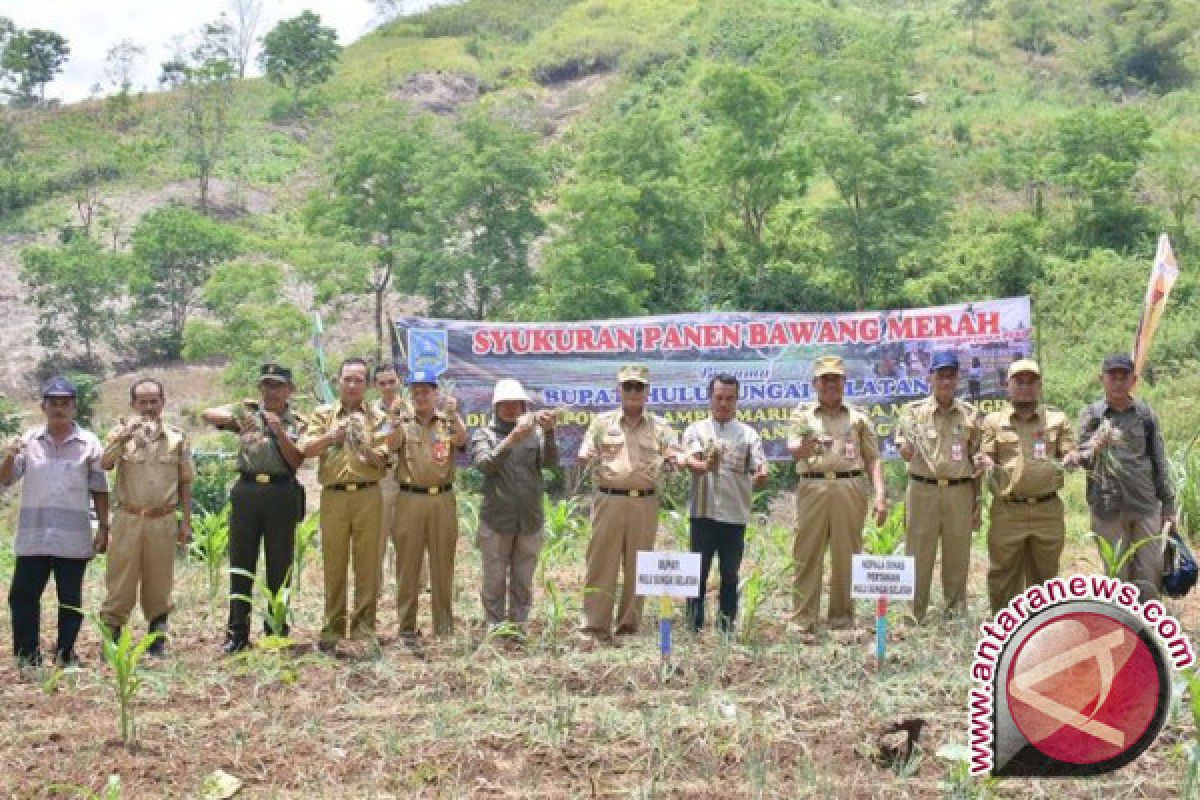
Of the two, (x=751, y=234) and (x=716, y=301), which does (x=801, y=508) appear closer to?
(x=716, y=301)

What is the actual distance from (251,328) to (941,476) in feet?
46.8

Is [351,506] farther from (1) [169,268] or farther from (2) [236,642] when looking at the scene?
(1) [169,268]

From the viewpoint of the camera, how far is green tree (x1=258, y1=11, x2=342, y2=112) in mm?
46500

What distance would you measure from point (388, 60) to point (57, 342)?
2720 cm

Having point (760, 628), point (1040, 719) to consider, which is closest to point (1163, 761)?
point (1040, 719)

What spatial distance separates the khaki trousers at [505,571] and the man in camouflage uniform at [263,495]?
3.41 feet

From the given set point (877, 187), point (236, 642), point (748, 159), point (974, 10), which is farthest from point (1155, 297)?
point (974, 10)

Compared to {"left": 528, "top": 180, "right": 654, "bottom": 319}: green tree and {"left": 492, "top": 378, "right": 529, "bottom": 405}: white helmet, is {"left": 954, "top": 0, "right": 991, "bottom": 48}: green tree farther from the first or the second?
{"left": 492, "top": 378, "right": 529, "bottom": 405}: white helmet

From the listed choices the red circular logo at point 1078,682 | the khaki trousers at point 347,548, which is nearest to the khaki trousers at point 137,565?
the khaki trousers at point 347,548

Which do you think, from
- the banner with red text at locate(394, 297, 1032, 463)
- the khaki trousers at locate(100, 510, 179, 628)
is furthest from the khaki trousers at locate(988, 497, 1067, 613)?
the banner with red text at locate(394, 297, 1032, 463)

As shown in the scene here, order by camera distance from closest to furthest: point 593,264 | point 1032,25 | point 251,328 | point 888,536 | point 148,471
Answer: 1. point 148,471
2. point 888,536
3. point 593,264
4. point 251,328
5. point 1032,25

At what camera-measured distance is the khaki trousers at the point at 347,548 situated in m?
7.03

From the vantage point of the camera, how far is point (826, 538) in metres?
7.36

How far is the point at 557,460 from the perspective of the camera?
726cm
